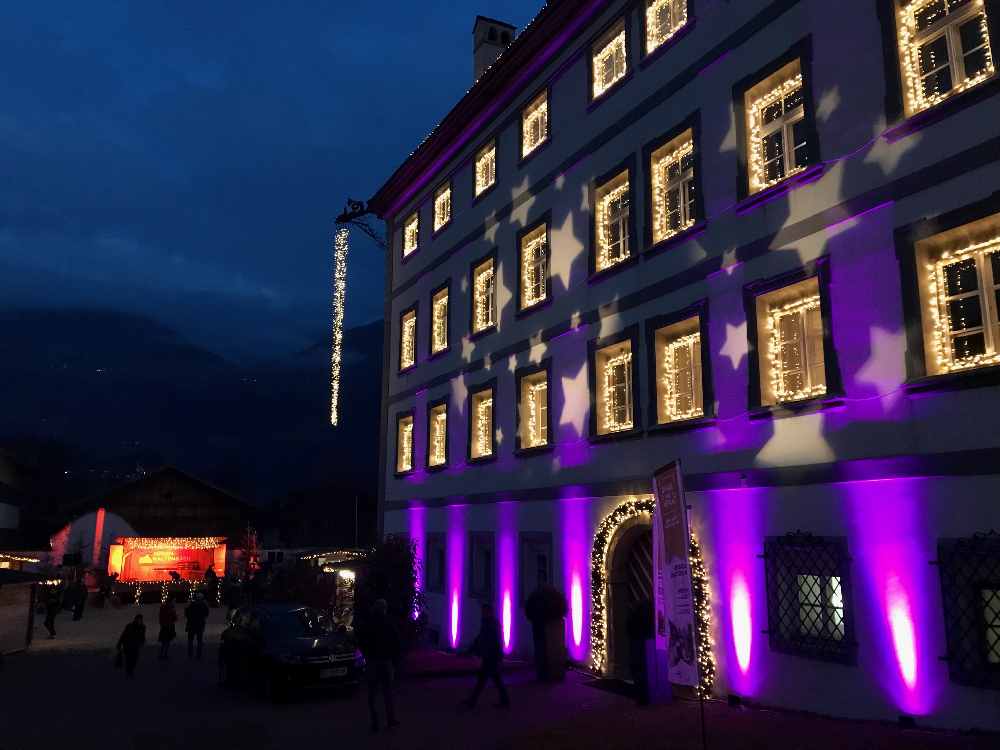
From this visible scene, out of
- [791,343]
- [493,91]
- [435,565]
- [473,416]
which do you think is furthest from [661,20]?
[435,565]

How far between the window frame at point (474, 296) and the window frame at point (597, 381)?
184 inches

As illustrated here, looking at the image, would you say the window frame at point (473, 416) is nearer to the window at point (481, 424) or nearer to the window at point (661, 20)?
the window at point (481, 424)

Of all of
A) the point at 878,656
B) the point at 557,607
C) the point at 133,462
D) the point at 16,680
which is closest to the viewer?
the point at 878,656

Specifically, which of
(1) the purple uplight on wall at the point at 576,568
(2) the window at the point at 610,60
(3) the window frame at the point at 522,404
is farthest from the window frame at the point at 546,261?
(1) the purple uplight on wall at the point at 576,568

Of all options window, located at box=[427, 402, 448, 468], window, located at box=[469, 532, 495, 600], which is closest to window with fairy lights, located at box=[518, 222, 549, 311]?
Answer: window, located at box=[427, 402, 448, 468]

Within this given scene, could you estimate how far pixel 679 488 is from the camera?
810cm

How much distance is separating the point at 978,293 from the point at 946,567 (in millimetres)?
3281

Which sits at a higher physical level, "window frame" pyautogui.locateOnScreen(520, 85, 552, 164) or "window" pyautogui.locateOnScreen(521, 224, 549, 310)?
"window frame" pyautogui.locateOnScreen(520, 85, 552, 164)

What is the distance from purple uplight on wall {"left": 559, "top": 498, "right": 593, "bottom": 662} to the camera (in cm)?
1545

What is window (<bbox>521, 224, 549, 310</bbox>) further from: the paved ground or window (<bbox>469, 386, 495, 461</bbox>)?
the paved ground

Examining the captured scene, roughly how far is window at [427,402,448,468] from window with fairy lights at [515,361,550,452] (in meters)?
4.73

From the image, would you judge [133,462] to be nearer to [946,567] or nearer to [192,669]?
[192,669]

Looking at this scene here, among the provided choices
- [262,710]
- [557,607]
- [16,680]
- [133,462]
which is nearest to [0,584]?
[16,680]

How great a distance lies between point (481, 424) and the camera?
818 inches
